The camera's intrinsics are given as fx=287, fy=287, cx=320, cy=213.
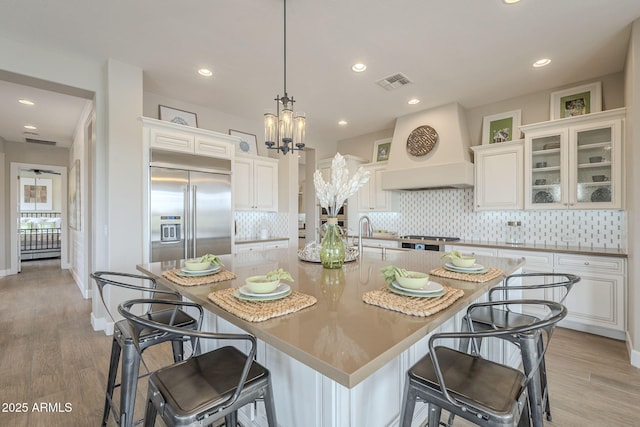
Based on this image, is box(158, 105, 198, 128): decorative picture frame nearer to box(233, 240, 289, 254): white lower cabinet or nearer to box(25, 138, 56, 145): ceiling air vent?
box(233, 240, 289, 254): white lower cabinet

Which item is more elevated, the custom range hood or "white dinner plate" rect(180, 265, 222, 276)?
the custom range hood

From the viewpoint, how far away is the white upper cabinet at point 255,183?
4.42m

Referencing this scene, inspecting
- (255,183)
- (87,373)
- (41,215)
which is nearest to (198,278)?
(87,373)

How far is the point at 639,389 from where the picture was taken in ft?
6.86

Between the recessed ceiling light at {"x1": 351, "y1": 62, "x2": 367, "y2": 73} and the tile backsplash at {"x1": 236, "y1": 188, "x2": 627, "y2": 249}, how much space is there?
2456mm

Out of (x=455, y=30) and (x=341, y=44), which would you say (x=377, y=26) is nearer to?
(x=341, y=44)

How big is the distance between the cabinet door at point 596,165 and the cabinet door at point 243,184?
4197mm

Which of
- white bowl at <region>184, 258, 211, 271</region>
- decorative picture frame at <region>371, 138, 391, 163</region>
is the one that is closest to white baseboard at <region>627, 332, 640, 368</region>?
white bowl at <region>184, 258, 211, 271</region>

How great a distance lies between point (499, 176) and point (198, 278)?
3929 millimetres

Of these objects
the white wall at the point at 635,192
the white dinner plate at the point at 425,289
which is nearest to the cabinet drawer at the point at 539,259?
the white wall at the point at 635,192

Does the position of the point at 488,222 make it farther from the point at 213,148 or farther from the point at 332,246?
the point at 213,148

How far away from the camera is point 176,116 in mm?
3998

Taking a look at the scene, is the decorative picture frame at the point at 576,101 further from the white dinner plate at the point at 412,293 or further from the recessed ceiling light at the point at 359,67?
the white dinner plate at the point at 412,293

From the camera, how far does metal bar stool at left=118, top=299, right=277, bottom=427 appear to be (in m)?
0.91
